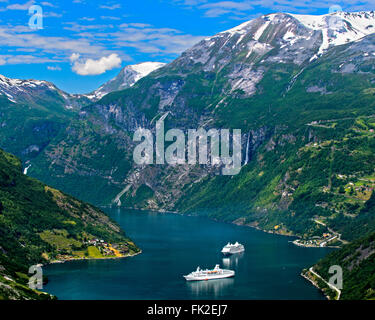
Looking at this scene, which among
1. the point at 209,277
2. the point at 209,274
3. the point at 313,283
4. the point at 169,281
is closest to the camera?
the point at 313,283

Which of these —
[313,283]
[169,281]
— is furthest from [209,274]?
[313,283]

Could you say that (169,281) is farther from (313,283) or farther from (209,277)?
(313,283)

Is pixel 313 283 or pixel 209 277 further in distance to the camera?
pixel 209 277

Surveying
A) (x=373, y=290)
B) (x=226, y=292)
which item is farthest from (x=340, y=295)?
(x=226, y=292)

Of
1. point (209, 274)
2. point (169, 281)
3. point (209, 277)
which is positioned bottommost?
point (209, 277)

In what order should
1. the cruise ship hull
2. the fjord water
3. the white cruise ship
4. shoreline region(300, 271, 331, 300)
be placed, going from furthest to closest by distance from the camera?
the white cruise ship, the cruise ship hull, the fjord water, shoreline region(300, 271, 331, 300)

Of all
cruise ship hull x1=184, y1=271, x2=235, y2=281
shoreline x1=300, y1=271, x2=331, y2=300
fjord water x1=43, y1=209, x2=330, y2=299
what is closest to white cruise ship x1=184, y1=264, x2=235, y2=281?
cruise ship hull x1=184, y1=271, x2=235, y2=281

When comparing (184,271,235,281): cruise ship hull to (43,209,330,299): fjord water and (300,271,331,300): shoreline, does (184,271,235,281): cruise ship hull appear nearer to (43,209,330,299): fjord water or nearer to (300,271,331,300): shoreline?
(43,209,330,299): fjord water
